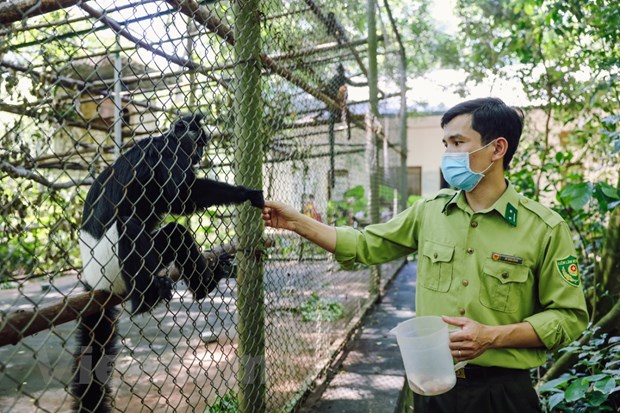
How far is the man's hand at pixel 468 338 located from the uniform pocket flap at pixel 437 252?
0.33 m

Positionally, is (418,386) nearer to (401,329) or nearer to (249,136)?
(401,329)

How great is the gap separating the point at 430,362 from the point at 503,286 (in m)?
0.38

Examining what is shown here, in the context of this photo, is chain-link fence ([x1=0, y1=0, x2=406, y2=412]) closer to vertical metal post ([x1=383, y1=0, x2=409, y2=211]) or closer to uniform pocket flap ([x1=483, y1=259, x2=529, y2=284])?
uniform pocket flap ([x1=483, y1=259, x2=529, y2=284])

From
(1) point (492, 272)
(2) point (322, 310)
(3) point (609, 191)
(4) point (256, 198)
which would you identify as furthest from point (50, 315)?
(2) point (322, 310)

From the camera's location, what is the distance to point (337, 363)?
3695 millimetres

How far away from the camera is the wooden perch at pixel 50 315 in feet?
3.46

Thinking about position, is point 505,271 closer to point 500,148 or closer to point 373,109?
point 500,148

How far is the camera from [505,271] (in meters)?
1.62

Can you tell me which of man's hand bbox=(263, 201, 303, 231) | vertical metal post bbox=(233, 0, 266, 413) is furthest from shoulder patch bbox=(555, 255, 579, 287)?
vertical metal post bbox=(233, 0, 266, 413)

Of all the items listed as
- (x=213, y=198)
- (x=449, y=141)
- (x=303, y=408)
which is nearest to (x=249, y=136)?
(x=213, y=198)

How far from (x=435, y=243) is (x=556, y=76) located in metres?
4.32

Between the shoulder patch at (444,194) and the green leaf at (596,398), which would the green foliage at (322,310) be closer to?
the green leaf at (596,398)

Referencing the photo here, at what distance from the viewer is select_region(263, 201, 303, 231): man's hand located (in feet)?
6.51

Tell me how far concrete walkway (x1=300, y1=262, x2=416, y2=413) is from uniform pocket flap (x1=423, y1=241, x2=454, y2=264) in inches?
57.0
